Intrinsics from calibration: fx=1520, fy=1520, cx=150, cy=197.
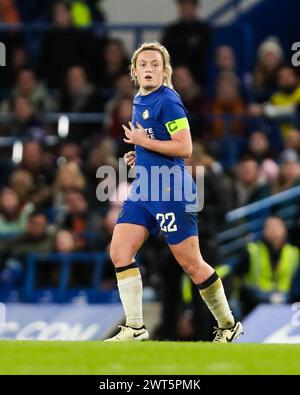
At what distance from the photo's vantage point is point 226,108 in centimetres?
1973

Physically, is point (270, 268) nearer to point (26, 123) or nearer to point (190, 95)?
point (190, 95)

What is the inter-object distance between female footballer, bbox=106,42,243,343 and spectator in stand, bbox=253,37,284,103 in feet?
31.3

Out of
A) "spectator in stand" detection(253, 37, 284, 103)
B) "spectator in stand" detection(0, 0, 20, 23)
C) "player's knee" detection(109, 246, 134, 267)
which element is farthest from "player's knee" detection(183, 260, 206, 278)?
"spectator in stand" detection(0, 0, 20, 23)

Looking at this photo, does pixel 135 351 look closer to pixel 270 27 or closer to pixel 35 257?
pixel 35 257

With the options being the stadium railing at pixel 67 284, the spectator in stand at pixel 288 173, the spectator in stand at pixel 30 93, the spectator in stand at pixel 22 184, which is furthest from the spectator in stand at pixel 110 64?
the stadium railing at pixel 67 284

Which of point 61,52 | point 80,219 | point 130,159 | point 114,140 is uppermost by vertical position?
point 61,52

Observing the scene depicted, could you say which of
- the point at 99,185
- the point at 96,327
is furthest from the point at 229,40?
the point at 96,327

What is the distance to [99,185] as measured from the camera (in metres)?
18.2

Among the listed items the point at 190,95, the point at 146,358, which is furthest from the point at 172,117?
the point at 190,95

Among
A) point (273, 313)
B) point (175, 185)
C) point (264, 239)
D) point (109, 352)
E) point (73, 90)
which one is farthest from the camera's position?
point (73, 90)

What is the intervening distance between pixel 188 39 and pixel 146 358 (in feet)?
35.7

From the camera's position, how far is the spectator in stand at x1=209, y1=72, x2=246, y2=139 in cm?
1961

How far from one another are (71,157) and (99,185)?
0.73 m

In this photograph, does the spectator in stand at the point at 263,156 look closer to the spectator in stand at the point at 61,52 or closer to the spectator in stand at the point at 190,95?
the spectator in stand at the point at 190,95
